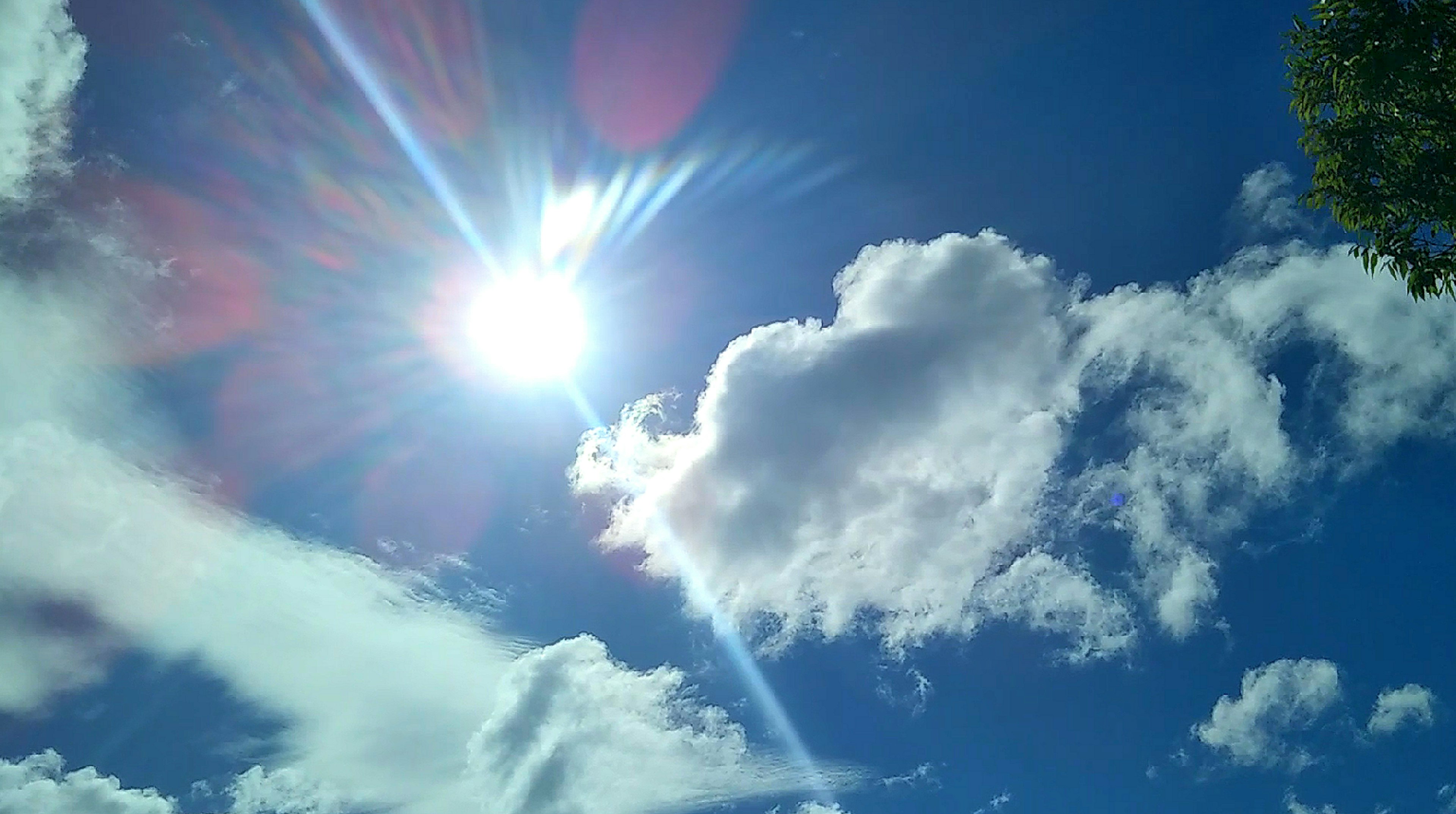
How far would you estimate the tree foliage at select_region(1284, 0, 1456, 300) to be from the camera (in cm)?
1495

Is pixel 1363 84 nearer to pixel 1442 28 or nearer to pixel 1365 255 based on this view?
pixel 1442 28

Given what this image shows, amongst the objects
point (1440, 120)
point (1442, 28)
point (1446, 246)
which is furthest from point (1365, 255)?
point (1442, 28)

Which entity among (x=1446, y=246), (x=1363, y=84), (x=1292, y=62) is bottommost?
(x=1446, y=246)

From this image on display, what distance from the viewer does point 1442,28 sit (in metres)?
14.7

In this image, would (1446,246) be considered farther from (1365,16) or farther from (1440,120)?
(1365,16)

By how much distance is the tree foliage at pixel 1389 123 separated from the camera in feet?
49.1

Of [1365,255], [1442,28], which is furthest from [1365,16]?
[1365,255]

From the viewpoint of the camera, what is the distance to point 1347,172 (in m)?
16.2

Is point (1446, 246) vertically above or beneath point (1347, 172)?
beneath

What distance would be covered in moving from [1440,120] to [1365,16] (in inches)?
99.6

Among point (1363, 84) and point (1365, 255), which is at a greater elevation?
point (1363, 84)

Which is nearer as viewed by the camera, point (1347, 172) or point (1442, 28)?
point (1442, 28)

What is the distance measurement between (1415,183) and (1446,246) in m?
1.36

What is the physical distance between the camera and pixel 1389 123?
16.1 meters
